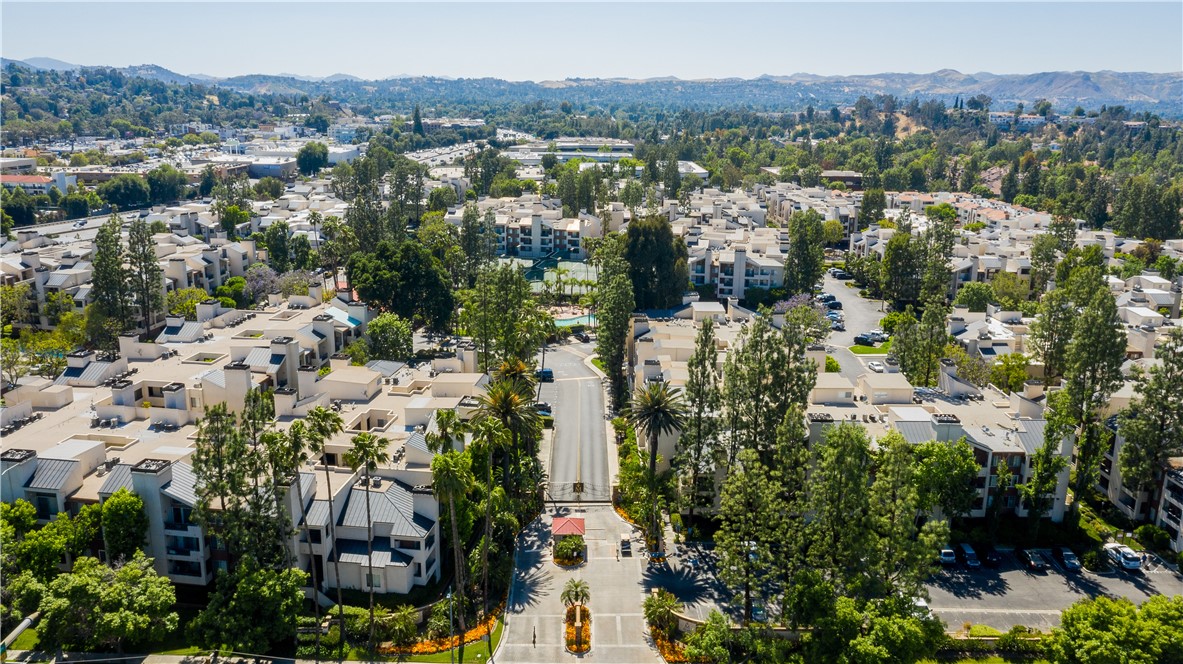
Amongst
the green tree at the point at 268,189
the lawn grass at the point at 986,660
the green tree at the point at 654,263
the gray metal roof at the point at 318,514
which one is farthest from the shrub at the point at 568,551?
the green tree at the point at 268,189

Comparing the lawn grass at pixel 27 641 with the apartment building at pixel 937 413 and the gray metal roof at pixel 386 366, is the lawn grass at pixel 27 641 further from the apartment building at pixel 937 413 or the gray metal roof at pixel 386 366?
the apartment building at pixel 937 413

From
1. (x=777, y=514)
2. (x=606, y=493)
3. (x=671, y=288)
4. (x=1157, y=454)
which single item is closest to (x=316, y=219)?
(x=671, y=288)

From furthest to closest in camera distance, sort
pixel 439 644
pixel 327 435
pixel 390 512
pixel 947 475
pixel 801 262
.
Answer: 1. pixel 801 262
2. pixel 947 475
3. pixel 390 512
4. pixel 439 644
5. pixel 327 435

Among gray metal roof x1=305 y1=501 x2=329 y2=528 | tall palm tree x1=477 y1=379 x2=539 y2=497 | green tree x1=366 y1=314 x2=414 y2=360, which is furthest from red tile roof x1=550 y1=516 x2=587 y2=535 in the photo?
green tree x1=366 y1=314 x2=414 y2=360

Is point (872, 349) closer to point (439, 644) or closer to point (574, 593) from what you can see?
point (574, 593)

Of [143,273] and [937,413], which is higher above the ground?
[143,273]

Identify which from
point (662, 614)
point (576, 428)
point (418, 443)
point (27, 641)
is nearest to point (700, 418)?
point (662, 614)

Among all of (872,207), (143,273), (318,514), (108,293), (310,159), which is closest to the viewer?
(318,514)
